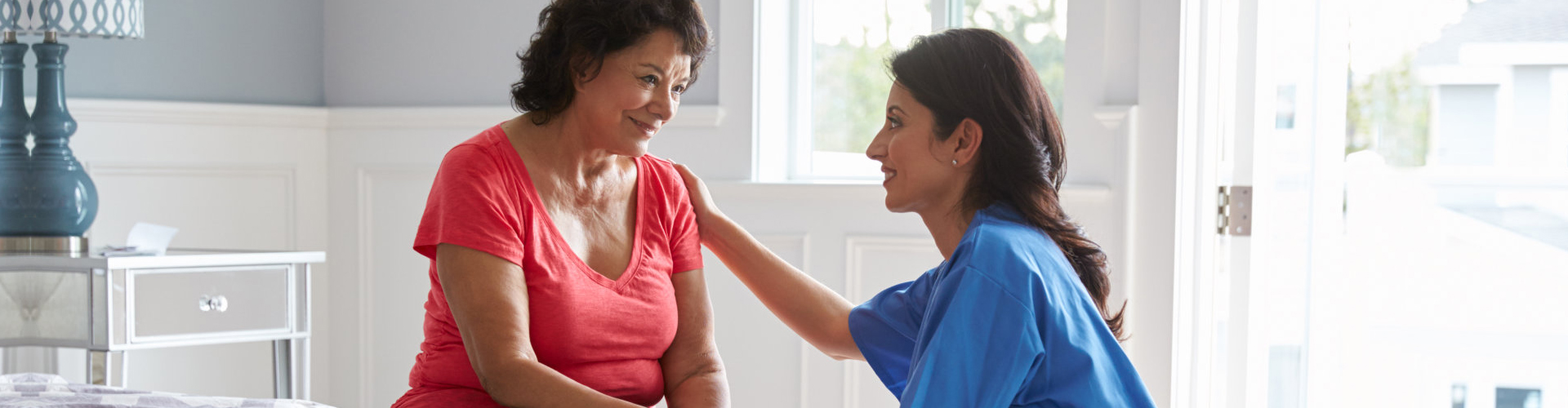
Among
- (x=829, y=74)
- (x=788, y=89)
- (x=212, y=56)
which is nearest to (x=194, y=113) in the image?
(x=212, y=56)

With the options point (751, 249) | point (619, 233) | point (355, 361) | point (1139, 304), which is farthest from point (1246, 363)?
point (355, 361)

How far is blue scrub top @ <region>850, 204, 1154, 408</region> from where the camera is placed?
3.43ft

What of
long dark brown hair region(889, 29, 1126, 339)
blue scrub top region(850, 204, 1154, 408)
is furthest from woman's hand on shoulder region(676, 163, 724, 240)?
blue scrub top region(850, 204, 1154, 408)

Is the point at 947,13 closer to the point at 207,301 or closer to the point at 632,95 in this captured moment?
the point at 632,95

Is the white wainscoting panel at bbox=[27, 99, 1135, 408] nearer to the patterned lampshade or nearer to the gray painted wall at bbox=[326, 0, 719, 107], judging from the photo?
the gray painted wall at bbox=[326, 0, 719, 107]

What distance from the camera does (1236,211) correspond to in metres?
2.01

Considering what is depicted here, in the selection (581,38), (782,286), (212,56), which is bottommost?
(782,286)

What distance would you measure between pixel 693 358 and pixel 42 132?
150 cm

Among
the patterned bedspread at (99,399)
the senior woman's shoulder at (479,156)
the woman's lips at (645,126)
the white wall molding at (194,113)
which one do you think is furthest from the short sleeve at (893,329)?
the white wall molding at (194,113)

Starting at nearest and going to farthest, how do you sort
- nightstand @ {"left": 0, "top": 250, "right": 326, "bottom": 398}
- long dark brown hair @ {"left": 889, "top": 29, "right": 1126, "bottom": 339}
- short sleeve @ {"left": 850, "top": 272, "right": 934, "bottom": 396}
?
long dark brown hair @ {"left": 889, "top": 29, "right": 1126, "bottom": 339} → short sleeve @ {"left": 850, "top": 272, "right": 934, "bottom": 396} → nightstand @ {"left": 0, "top": 250, "right": 326, "bottom": 398}

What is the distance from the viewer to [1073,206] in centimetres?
231

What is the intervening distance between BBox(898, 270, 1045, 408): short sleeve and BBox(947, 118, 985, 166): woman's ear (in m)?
0.24

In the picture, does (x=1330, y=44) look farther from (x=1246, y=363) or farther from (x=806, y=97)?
(x=806, y=97)

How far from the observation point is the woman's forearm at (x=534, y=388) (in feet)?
4.53
